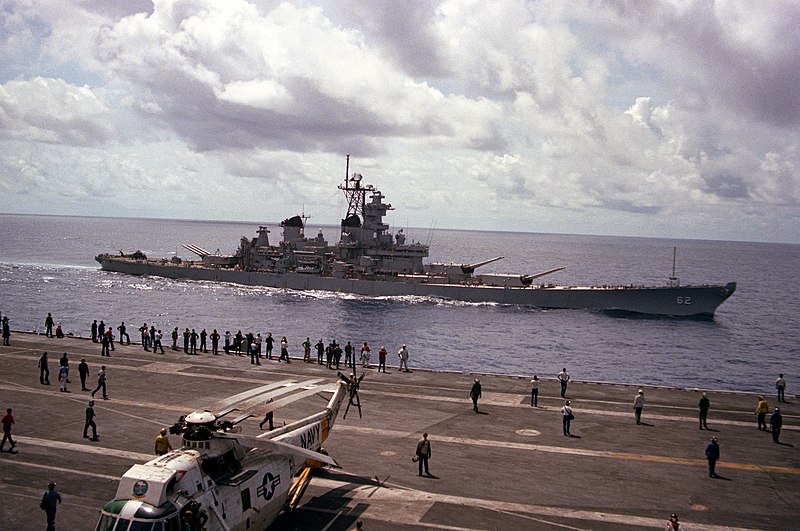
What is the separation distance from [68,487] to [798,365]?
177 feet

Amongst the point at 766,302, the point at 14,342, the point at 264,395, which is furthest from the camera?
the point at 766,302

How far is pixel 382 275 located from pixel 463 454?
6391 centimetres

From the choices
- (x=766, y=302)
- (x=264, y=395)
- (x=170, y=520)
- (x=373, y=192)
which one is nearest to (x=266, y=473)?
(x=264, y=395)

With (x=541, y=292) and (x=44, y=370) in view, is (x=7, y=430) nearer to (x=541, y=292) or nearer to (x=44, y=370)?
(x=44, y=370)

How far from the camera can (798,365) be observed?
170ft

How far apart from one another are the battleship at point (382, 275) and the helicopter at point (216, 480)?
64.7m

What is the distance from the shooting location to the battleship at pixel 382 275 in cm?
7325

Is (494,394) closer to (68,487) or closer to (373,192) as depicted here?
(68,487)

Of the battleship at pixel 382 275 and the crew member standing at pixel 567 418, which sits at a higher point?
the battleship at pixel 382 275

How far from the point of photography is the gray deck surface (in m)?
14.7

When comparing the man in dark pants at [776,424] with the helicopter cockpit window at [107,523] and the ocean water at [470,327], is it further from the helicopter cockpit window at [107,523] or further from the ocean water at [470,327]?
the ocean water at [470,327]

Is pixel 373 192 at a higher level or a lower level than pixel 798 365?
higher

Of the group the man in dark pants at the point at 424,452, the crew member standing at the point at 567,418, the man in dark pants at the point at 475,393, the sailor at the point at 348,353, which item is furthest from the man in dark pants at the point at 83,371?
the crew member standing at the point at 567,418

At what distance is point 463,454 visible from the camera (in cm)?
1886
